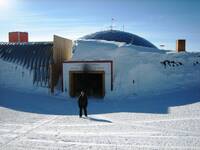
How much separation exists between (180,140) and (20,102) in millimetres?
12237

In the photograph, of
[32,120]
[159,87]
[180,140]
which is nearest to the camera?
[180,140]

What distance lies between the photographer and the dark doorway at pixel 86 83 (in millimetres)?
20581

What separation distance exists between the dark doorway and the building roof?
2.41m

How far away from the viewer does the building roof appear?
846 inches

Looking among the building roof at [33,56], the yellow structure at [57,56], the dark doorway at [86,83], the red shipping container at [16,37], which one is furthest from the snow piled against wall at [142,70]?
the red shipping container at [16,37]

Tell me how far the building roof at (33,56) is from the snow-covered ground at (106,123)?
2.89 meters

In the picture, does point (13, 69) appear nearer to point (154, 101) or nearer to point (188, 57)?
point (154, 101)

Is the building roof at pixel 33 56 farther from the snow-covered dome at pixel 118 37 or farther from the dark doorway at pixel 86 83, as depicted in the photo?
the snow-covered dome at pixel 118 37

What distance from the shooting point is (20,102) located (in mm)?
17938

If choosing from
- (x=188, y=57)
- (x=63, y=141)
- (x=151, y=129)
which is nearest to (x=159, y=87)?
(x=188, y=57)

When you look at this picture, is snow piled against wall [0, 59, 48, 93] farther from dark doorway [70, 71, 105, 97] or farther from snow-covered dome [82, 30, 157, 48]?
snow-covered dome [82, 30, 157, 48]

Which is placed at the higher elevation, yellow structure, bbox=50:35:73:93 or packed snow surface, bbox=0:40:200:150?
yellow structure, bbox=50:35:73:93

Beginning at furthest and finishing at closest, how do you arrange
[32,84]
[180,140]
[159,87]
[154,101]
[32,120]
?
[32,84], [159,87], [154,101], [32,120], [180,140]

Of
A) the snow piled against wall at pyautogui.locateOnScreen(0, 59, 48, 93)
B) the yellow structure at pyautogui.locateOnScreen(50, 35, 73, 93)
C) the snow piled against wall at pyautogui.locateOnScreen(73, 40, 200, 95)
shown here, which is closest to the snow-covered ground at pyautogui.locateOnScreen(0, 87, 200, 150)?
the snow piled against wall at pyautogui.locateOnScreen(73, 40, 200, 95)
